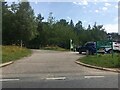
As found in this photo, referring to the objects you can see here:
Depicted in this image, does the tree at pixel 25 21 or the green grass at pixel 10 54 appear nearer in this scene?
the green grass at pixel 10 54

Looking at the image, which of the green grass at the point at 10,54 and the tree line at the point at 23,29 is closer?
the green grass at the point at 10,54

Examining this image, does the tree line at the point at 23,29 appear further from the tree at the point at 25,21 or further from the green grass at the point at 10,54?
the green grass at the point at 10,54

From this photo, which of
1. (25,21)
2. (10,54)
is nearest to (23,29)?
(25,21)

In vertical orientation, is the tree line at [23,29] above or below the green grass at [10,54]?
above

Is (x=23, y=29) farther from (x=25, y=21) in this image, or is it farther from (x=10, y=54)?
(x=10, y=54)

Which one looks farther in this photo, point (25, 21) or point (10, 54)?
point (25, 21)

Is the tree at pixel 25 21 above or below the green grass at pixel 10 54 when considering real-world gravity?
above

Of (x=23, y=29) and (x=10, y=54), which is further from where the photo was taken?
(x=23, y=29)

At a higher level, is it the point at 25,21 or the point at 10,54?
the point at 25,21

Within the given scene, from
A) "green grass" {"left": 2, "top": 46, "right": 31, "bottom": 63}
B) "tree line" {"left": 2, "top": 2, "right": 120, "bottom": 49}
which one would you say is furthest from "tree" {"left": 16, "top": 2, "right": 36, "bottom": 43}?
"green grass" {"left": 2, "top": 46, "right": 31, "bottom": 63}

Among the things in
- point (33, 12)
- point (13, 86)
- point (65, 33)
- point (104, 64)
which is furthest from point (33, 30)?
→ point (13, 86)

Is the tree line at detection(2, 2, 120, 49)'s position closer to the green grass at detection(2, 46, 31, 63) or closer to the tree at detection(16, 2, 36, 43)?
the tree at detection(16, 2, 36, 43)

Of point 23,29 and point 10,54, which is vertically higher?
point 23,29

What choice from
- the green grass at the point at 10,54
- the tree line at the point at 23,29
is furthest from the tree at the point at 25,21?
the green grass at the point at 10,54
